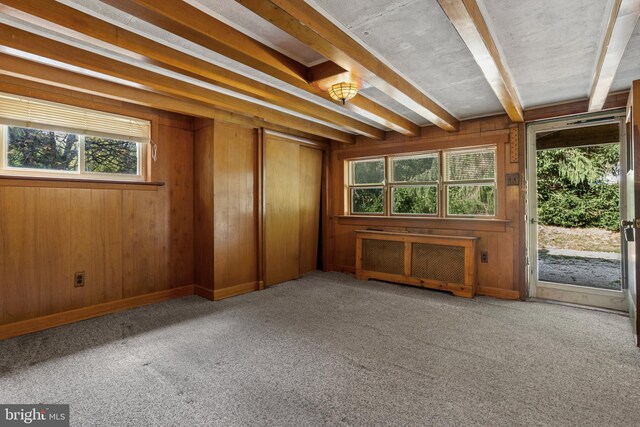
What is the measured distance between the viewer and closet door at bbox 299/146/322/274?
5152mm

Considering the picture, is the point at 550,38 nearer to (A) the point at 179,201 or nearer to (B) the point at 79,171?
(A) the point at 179,201

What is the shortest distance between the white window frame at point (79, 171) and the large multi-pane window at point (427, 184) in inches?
122

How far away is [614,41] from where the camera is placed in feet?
6.45

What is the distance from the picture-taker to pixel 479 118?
4070mm

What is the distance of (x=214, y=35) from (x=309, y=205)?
3.55 metres

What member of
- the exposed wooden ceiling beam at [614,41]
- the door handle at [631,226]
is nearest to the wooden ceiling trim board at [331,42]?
the exposed wooden ceiling beam at [614,41]

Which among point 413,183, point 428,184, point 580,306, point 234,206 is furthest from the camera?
point 413,183

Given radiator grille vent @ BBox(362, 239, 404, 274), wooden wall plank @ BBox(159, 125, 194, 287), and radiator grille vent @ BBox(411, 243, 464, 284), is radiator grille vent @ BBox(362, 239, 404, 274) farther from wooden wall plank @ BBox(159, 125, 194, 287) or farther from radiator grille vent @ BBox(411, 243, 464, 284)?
wooden wall plank @ BBox(159, 125, 194, 287)

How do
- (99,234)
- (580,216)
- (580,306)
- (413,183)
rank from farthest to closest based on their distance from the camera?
(413,183), (580,216), (580,306), (99,234)

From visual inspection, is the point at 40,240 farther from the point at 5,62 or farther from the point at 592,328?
the point at 592,328

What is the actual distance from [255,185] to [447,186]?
105 inches

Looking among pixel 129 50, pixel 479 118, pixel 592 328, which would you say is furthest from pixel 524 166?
pixel 129 50

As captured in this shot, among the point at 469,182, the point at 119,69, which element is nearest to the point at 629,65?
the point at 469,182

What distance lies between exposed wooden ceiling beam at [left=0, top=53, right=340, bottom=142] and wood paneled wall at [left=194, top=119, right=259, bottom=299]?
37cm
